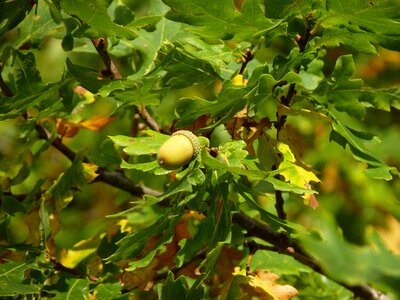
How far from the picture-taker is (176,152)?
1188mm

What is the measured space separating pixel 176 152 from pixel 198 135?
0.17 m

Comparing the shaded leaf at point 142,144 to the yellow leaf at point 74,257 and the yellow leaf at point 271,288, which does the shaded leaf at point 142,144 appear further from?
the yellow leaf at point 74,257

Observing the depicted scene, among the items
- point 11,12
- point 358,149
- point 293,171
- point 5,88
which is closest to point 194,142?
point 293,171

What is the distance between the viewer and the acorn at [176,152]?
1188 mm

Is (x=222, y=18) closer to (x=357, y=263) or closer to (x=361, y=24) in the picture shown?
(x=361, y=24)

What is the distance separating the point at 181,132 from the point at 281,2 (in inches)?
10.9

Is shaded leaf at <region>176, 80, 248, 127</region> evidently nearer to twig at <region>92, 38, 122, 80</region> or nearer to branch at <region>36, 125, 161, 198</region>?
twig at <region>92, 38, 122, 80</region>

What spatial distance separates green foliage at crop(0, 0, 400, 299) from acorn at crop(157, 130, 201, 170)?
0.08 ft

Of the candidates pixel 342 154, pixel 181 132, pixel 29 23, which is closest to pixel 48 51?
pixel 342 154

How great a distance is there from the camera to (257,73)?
1280mm

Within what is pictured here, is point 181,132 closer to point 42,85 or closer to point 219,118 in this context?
point 219,118

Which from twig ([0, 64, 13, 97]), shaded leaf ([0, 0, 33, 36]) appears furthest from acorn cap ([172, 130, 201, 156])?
twig ([0, 64, 13, 97])

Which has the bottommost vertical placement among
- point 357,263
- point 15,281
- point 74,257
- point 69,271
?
point 74,257

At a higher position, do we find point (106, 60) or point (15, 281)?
point (106, 60)
